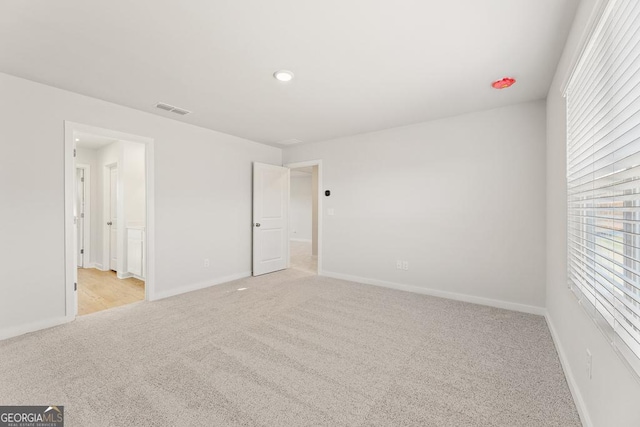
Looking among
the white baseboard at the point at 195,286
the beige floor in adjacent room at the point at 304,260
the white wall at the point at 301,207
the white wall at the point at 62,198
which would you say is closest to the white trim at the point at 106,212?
the white wall at the point at 62,198

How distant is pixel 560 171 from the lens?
2.30 metres

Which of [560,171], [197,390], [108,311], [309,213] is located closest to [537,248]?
[560,171]

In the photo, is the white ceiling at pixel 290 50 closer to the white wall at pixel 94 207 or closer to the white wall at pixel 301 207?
the white wall at pixel 94 207

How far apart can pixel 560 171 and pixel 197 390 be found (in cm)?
325

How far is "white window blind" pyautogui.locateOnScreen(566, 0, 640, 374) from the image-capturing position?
1031 mm

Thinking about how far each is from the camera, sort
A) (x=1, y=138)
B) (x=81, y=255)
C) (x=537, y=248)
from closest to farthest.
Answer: (x=1, y=138), (x=537, y=248), (x=81, y=255)

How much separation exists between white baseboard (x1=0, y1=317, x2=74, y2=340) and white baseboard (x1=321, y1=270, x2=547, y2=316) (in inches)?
138

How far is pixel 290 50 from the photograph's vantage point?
2.14 meters

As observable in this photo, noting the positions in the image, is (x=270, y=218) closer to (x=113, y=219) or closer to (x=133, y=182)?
(x=133, y=182)

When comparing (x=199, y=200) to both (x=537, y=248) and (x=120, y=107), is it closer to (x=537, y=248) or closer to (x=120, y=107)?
(x=120, y=107)

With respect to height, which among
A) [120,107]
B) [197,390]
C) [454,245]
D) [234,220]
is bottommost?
[197,390]

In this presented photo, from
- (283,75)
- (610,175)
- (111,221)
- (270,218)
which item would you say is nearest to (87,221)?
(111,221)

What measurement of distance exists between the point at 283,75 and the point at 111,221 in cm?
493

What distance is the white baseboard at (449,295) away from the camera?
3172mm
